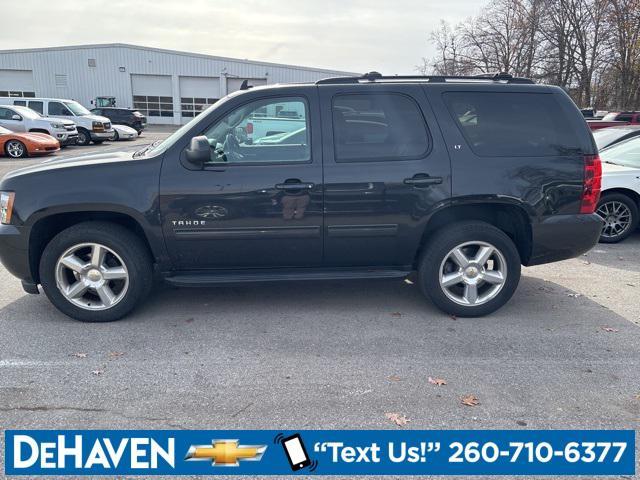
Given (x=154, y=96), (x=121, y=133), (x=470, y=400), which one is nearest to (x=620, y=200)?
(x=470, y=400)

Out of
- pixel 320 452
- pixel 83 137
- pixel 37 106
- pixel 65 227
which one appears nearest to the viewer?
pixel 320 452

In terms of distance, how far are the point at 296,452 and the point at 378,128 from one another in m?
2.67

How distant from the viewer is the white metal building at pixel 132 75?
128 feet

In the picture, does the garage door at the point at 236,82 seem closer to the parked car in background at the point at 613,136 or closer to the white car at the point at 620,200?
the parked car in background at the point at 613,136

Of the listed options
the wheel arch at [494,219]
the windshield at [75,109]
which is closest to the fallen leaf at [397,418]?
the wheel arch at [494,219]

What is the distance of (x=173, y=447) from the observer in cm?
269

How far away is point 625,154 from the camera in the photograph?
737 cm

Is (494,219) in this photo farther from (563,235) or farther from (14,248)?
(14,248)

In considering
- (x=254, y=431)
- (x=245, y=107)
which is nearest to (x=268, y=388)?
(x=254, y=431)

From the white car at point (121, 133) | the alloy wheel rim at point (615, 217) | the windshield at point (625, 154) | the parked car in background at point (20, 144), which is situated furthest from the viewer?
the white car at point (121, 133)

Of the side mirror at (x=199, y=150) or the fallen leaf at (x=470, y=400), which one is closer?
the fallen leaf at (x=470, y=400)

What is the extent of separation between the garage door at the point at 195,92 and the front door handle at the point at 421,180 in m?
38.3

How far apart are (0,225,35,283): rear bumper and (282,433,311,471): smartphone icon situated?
279 cm

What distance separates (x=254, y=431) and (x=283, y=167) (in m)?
2.09
